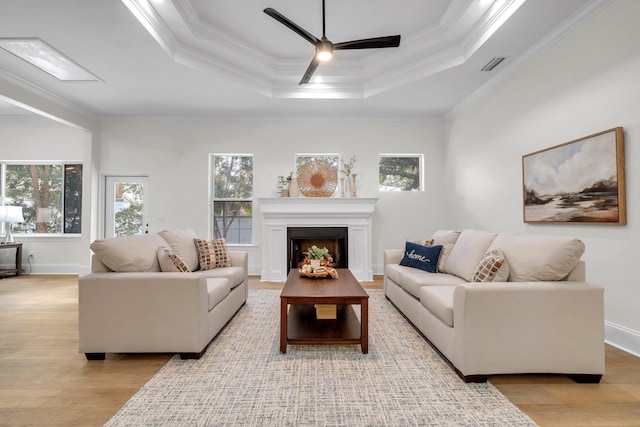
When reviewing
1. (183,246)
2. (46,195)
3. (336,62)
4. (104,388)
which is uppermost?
(336,62)

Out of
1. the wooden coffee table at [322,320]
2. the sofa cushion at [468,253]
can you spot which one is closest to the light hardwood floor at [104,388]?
the wooden coffee table at [322,320]

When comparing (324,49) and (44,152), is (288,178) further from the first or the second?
(44,152)

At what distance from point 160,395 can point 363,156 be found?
4858 mm

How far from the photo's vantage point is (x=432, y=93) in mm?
4793

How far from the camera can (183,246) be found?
3.42 metres

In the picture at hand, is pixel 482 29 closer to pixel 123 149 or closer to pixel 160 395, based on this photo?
pixel 160 395

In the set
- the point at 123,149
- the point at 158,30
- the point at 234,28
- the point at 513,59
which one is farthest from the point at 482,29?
the point at 123,149

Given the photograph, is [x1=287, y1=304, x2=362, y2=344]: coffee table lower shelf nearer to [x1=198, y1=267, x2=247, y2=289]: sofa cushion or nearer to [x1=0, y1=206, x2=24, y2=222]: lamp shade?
[x1=198, y1=267, x2=247, y2=289]: sofa cushion

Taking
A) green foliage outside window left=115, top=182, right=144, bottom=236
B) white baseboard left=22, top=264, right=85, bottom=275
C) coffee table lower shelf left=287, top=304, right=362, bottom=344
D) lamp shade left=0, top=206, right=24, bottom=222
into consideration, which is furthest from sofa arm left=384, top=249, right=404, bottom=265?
lamp shade left=0, top=206, right=24, bottom=222

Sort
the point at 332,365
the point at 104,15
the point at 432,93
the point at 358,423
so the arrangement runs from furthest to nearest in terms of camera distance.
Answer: the point at 432,93 → the point at 104,15 → the point at 332,365 → the point at 358,423

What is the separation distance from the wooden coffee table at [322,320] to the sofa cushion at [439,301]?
51 cm

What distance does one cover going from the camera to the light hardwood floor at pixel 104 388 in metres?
1.69

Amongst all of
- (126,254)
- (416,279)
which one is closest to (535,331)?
(416,279)

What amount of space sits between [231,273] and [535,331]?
2.62 m
